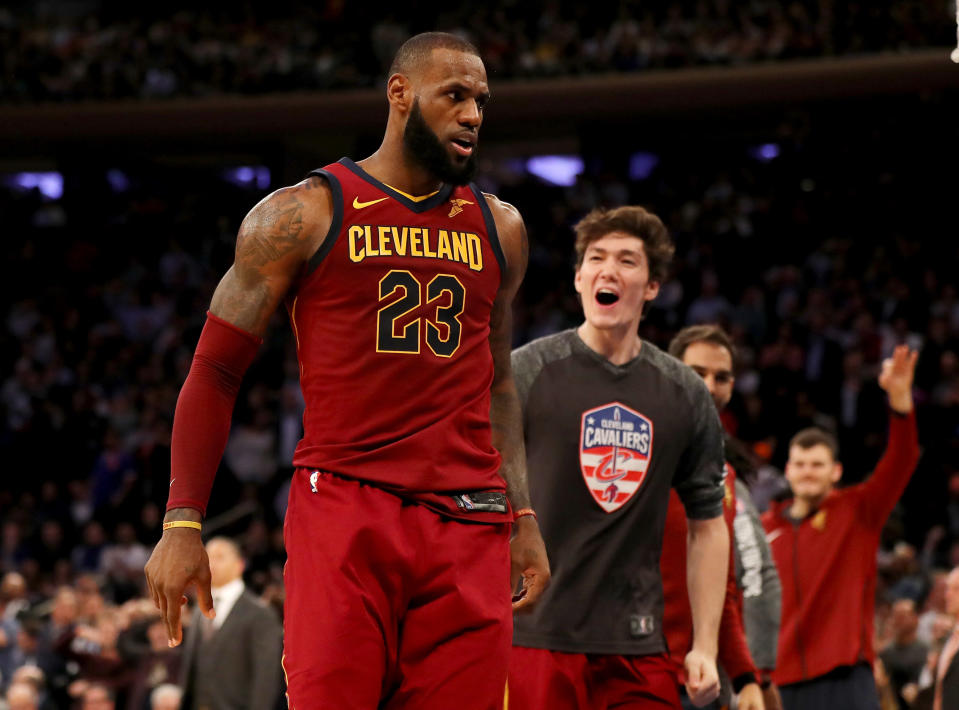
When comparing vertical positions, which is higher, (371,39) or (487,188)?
(371,39)

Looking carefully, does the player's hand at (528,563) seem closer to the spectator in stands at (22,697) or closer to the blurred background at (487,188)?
the spectator in stands at (22,697)

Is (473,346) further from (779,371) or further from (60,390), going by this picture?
(60,390)

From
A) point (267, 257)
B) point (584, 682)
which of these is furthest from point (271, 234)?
point (584, 682)

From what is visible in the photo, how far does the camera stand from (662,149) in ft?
65.4

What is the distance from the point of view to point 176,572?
112 inches

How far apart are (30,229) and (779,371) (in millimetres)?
12606

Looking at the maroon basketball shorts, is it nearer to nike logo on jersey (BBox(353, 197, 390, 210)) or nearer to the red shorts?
nike logo on jersey (BBox(353, 197, 390, 210))

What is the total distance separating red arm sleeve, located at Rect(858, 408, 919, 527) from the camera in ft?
20.2

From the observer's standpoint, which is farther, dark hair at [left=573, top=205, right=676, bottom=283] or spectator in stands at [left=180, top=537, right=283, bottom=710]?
spectator in stands at [left=180, top=537, right=283, bottom=710]

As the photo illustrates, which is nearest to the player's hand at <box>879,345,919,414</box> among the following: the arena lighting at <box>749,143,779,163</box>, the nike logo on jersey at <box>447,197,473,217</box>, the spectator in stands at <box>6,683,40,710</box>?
the nike logo on jersey at <box>447,197,473,217</box>

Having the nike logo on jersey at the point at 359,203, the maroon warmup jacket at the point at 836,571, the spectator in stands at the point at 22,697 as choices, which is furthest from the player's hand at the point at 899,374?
the spectator in stands at the point at 22,697

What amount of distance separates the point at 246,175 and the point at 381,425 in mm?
20290

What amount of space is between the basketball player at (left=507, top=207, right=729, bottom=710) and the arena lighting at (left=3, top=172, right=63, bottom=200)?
64.2ft

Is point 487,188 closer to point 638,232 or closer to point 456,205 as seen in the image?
point 638,232
